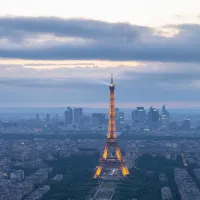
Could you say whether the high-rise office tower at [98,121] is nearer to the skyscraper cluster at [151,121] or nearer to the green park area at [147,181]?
the skyscraper cluster at [151,121]

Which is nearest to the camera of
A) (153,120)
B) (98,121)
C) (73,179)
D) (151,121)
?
(73,179)

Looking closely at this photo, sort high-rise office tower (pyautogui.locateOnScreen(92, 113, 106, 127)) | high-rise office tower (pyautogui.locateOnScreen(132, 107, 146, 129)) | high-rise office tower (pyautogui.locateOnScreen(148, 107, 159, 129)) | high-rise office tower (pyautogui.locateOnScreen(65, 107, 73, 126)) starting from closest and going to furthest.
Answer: high-rise office tower (pyautogui.locateOnScreen(148, 107, 159, 129))
high-rise office tower (pyautogui.locateOnScreen(132, 107, 146, 129))
high-rise office tower (pyautogui.locateOnScreen(92, 113, 106, 127))
high-rise office tower (pyautogui.locateOnScreen(65, 107, 73, 126))

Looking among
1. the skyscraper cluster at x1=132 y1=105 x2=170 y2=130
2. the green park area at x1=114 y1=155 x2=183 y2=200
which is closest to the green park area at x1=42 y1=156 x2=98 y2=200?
the green park area at x1=114 y1=155 x2=183 y2=200

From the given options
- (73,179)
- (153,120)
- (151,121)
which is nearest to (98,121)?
(151,121)

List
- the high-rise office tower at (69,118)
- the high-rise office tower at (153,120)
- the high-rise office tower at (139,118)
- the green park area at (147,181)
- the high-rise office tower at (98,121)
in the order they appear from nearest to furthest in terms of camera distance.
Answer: the green park area at (147,181)
the high-rise office tower at (153,120)
the high-rise office tower at (139,118)
the high-rise office tower at (98,121)
the high-rise office tower at (69,118)

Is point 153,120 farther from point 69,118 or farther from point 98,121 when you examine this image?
point 69,118

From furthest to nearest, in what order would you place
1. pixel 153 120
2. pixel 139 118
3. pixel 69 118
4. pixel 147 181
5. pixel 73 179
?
pixel 69 118 → pixel 139 118 → pixel 153 120 → pixel 73 179 → pixel 147 181

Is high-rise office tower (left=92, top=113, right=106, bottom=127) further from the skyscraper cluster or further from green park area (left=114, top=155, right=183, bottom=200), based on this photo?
green park area (left=114, top=155, right=183, bottom=200)

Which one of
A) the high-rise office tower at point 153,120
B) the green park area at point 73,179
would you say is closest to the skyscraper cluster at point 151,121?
the high-rise office tower at point 153,120

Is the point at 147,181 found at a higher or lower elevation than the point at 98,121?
lower

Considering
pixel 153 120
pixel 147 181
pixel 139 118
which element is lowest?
pixel 147 181

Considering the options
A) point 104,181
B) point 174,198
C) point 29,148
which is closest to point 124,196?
point 174,198
